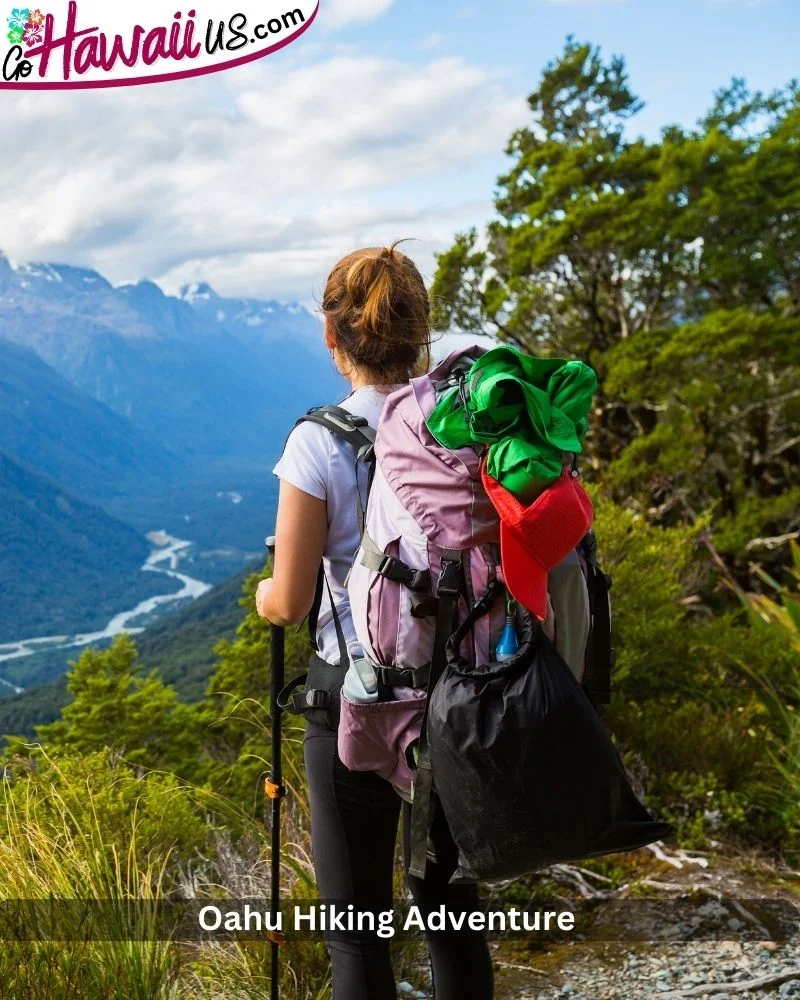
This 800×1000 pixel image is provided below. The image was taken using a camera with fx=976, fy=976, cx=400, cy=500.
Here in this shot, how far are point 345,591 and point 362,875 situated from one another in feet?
1.75

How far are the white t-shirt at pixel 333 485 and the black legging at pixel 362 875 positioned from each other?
23 centimetres

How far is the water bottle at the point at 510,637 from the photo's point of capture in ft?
5.08

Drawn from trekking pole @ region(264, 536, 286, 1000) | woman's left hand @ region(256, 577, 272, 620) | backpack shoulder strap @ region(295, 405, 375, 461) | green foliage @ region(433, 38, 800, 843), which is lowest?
trekking pole @ region(264, 536, 286, 1000)

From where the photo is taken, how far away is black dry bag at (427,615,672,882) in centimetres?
150

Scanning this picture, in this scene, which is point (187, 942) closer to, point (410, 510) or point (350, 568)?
point (350, 568)

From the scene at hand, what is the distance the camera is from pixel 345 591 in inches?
70.7

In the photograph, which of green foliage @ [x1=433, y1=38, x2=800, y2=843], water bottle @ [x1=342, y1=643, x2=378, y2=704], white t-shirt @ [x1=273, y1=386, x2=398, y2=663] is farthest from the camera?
green foliage @ [x1=433, y1=38, x2=800, y2=843]

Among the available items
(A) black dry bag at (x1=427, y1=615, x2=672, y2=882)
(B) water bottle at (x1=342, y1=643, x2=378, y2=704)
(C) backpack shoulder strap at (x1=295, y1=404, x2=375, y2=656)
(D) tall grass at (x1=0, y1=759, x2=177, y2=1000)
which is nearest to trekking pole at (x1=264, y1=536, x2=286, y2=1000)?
(D) tall grass at (x1=0, y1=759, x2=177, y2=1000)

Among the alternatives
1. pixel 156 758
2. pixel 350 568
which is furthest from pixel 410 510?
pixel 156 758

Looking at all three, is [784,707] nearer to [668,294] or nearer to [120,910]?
[120,910]

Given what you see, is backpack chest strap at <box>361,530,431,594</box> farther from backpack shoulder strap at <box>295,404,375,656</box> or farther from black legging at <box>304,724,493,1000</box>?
black legging at <box>304,724,493,1000</box>

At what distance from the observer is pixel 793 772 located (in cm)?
370

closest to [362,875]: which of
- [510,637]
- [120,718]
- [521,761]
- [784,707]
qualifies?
[521,761]

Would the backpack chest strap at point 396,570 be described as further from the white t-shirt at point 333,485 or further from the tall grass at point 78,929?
the tall grass at point 78,929
